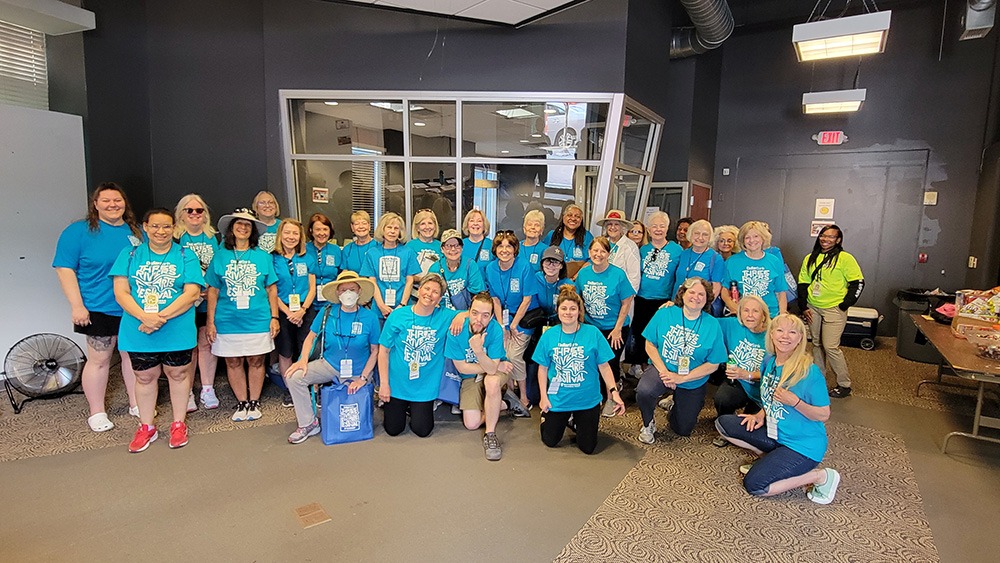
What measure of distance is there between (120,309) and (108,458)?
3.10 feet

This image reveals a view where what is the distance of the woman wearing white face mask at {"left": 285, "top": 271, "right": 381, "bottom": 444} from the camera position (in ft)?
10.7

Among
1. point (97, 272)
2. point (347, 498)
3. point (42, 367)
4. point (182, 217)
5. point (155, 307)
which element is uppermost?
point (182, 217)

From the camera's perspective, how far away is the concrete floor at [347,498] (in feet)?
7.48

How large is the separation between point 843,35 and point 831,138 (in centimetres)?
369

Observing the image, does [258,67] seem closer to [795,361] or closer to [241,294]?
[241,294]

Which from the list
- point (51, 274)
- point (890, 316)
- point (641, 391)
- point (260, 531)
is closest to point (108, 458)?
point (260, 531)

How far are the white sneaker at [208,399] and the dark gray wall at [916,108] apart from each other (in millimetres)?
7479

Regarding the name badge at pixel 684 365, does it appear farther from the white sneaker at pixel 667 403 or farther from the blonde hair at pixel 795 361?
the white sneaker at pixel 667 403

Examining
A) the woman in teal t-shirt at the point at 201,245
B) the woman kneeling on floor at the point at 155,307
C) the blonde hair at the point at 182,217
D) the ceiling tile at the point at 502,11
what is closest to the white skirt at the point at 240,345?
the woman in teal t-shirt at the point at 201,245

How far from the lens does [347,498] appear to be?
8.70ft

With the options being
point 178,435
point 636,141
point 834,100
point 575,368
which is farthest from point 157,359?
point 834,100

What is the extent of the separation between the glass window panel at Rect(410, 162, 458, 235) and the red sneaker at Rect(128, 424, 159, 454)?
317 centimetres

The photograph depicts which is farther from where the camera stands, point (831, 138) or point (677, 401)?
point (831, 138)

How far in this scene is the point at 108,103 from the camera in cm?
490
